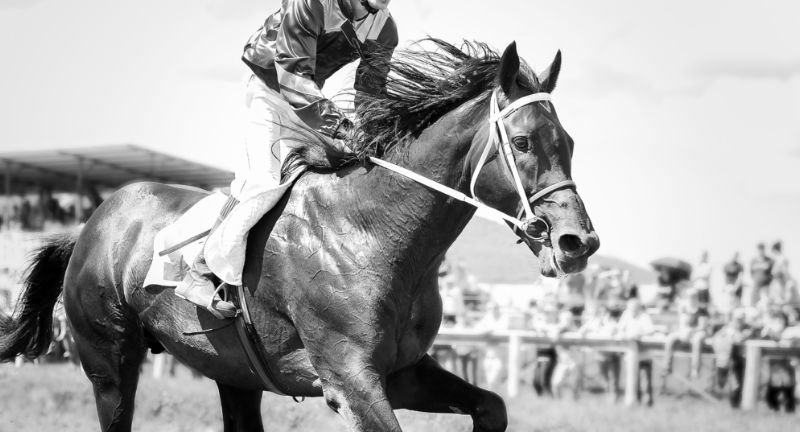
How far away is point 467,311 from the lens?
14781 millimetres

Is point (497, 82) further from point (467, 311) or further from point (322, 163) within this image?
→ point (467, 311)

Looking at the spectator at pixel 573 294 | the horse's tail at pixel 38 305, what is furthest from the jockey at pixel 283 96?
the spectator at pixel 573 294

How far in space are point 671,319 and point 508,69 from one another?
28.5ft

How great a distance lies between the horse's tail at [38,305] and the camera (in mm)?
6824

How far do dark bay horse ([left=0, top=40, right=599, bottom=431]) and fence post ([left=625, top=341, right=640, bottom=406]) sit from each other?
276 inches

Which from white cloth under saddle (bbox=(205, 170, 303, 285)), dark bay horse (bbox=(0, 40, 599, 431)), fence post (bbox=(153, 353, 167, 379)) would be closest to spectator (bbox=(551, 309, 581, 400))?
fence post (bbox=(153, 353, 167, 379))

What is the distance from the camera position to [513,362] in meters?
12.8

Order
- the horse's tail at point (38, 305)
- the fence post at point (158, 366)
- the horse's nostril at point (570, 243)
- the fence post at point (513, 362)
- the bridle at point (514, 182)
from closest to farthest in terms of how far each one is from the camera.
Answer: the horse's nostril at point (570, 243) → the bridle at point (514, 182) → the horse's tail at point (38, 305) → the fence post at point (513, 362) → the fence post at point (158, 366)

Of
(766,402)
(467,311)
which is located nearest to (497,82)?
(766,402)

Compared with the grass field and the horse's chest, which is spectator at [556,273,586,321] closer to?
the grass field

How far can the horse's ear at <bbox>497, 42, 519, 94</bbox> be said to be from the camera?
14.6 feet

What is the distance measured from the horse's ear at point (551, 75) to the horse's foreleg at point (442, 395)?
4.76 feet

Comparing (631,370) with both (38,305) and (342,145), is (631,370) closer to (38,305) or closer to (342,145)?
(38,305)

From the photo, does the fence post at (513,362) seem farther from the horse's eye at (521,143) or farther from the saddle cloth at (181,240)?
the horse's eye at (521,143)
